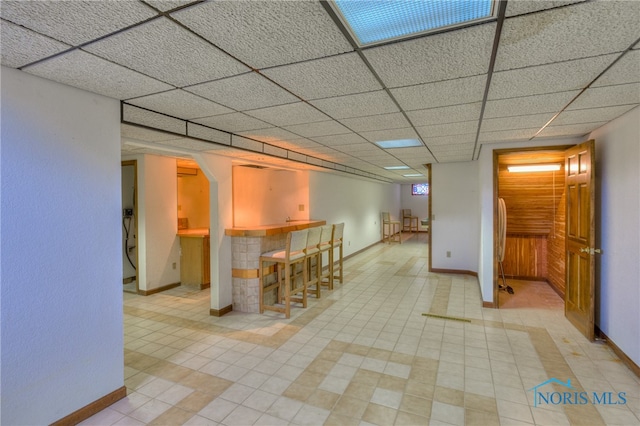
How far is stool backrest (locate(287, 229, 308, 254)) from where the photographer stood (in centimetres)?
387

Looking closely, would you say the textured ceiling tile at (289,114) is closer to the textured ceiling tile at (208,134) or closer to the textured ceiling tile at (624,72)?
the textured ceiling tile at (208,134)

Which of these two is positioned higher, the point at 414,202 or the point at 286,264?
the point at 414,202

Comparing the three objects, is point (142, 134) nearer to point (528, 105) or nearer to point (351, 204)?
point (528, 105)

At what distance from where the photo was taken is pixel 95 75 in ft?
5.83

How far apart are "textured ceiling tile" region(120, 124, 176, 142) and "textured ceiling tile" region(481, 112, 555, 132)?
3.07 meters

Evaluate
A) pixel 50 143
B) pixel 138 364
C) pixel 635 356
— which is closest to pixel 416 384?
pixel 635 356

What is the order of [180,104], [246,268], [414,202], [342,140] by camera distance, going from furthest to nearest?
[414,202] → [246,268] → [342,140] → [180,104]

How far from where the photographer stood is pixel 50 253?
73.5 inches

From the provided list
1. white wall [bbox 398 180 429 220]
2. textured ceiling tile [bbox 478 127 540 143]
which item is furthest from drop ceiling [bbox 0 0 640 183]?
white wall [bbox 398 180 429 220]

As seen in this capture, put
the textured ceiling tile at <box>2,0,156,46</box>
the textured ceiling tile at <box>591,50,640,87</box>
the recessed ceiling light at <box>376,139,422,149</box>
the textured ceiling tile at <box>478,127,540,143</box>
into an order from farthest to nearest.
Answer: the recessed ceiling light at <box>376,139,422,149</box> → the textured ceiling tile at <box>478,127,540,143</box> → the textured ceiling tile at <box>591,50,640,87</box> → the textured ceiling tile at <box>2,0,156,46</box>

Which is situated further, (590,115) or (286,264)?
(286,264)

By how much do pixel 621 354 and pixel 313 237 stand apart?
11.1ft

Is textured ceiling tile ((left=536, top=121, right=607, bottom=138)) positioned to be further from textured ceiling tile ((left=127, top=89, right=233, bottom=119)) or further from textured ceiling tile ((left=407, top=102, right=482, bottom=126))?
textured ceiling tile ((left=127, top=89, right=233, bottom=119))

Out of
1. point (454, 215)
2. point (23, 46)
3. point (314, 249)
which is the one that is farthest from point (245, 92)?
point (454, 215)
